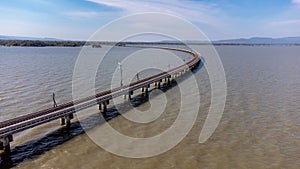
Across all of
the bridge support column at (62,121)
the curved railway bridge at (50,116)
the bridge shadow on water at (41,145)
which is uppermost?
the curved railway bridge at (50,116)

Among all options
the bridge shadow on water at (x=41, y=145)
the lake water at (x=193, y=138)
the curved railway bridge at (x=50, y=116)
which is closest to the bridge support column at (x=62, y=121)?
the curved railway bridge at (x=50, y=116)

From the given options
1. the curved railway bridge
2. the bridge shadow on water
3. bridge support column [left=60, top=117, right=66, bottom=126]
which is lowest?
the bridge shadow on water

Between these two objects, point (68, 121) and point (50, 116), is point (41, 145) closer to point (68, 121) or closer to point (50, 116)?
point (50, 116)

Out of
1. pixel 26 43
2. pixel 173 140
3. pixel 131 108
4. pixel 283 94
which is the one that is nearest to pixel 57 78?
pixel 131 108

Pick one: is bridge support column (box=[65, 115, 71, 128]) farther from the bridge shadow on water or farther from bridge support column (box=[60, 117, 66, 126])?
bridge support column (box=[60, 117, 66, 126])

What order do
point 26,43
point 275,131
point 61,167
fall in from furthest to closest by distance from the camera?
point 26,43 → point 275,131 → point 61,167

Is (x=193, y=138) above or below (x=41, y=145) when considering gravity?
above

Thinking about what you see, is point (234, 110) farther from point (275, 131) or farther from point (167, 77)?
point (167, 77)

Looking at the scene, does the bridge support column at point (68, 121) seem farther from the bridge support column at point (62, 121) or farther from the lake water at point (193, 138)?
the bridge support column at point (62, 121)

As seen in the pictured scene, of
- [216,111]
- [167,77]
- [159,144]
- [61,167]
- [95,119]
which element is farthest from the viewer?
[167,77]

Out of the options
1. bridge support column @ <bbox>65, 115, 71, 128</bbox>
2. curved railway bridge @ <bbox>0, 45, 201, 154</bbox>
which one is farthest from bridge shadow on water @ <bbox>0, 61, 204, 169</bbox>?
curved railway bridge @ <bbox>0, 45, 201, 154</bbox>

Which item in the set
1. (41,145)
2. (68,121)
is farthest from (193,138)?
(41,145)
